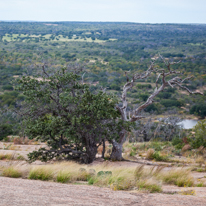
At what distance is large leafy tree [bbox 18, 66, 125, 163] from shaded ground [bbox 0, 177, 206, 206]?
331cm

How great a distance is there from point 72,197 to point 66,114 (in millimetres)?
4703

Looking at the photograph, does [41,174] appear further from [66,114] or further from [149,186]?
[66,114]

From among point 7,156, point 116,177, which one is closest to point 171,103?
point 7,156

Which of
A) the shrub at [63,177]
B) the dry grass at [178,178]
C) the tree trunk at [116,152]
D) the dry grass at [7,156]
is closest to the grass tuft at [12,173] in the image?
the shrub at [63,177]

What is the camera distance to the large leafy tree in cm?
852

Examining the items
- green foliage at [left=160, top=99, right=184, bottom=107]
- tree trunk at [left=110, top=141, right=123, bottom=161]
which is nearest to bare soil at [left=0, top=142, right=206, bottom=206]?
tree trunk at [left=110, top=141, right=123, bottom=161]

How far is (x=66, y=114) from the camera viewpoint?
9000mm

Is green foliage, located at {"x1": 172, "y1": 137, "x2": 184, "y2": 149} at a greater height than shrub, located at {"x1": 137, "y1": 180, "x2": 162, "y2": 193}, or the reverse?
shrub, located at {"x1": 137, "y1": 180, "x2": 162, "y2": 193}

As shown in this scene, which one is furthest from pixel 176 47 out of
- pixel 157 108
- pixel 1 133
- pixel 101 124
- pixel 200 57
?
pixel 101 124

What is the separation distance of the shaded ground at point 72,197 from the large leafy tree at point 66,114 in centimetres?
331

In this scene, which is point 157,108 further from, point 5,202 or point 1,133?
point 5,202

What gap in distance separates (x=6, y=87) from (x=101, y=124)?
3294 cm

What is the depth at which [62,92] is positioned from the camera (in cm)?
938

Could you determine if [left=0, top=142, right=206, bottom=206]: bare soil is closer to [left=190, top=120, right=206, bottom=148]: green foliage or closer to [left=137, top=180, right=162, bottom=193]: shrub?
[left=137, top=180, right=162, bottom=193]: shrub
